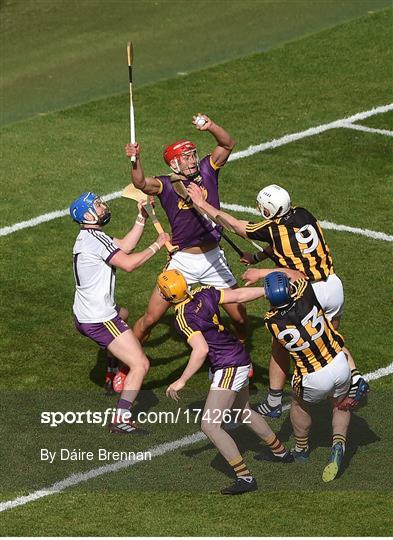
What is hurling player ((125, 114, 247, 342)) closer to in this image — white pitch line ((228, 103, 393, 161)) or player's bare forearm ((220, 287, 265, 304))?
player's bare forearm ((220, 287, 265, 304))

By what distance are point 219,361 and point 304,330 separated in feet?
2.94

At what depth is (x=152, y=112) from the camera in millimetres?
23328

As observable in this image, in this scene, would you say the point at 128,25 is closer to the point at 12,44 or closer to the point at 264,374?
the point at 12,44

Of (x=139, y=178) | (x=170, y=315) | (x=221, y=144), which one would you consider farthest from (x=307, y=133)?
(x=139, y=178)

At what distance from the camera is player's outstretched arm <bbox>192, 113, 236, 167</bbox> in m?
15.0

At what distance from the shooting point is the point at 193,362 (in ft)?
42.2

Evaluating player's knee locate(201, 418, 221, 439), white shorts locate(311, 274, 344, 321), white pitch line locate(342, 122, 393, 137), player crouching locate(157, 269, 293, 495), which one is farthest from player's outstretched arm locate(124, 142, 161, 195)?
white pitch line locate(342, 122, 393, 137)

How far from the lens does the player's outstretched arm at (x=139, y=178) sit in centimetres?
1457

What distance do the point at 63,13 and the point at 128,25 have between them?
1.77m

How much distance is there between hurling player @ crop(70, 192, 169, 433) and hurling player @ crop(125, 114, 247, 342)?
2.64 feet

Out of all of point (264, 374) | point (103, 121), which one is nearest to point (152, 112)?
point (103, 121)

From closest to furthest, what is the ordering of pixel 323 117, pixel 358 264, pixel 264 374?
pixel 264 374
pixel 358 264
pixel 323 117

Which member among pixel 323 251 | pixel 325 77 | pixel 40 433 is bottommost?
pixel 325 77

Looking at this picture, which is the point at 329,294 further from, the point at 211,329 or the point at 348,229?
the point at 348,229
